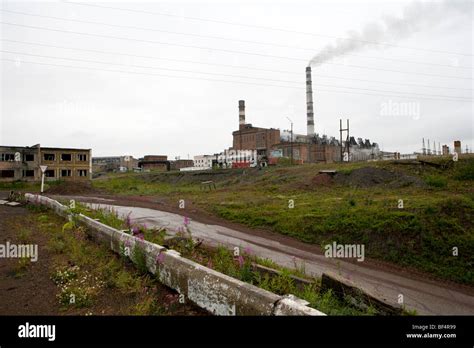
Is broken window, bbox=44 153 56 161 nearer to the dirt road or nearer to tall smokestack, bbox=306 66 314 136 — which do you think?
the dirt road

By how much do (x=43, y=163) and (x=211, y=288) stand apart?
5786cm

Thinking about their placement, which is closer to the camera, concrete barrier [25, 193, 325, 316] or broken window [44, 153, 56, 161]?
concrete barrier [25, 193, 325, 316]

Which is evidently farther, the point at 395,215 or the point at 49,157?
the point at 49,157

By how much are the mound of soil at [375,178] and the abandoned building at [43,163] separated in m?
47.5

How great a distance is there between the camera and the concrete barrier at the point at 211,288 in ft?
9.85

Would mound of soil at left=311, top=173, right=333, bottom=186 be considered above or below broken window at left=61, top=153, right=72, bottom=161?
below

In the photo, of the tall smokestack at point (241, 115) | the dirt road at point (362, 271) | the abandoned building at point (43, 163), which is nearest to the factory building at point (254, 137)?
the tall smokestack at point (241, 115)

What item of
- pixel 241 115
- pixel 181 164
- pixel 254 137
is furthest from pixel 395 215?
pixel 181 164

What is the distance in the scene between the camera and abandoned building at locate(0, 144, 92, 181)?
4781 centimetres

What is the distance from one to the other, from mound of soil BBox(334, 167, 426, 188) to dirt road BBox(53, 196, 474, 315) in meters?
12.2

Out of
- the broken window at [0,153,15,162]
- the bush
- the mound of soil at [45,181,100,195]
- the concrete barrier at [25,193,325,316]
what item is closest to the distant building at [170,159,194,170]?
the broken window at [0,153,15,162]

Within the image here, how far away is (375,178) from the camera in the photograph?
22.7m

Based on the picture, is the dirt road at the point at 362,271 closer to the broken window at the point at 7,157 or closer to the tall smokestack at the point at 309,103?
the broken window at the point at 7,157

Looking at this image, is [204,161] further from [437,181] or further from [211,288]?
[211,288]
